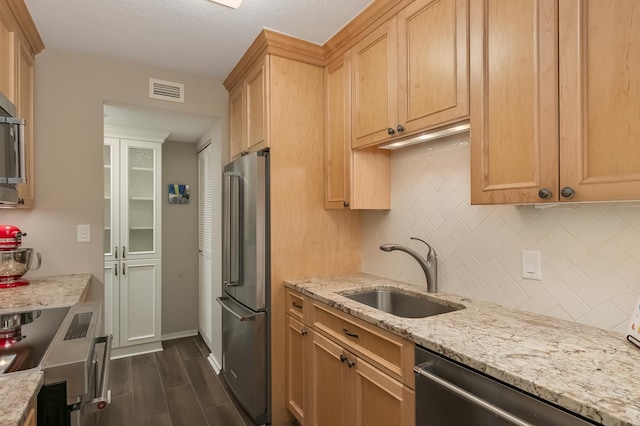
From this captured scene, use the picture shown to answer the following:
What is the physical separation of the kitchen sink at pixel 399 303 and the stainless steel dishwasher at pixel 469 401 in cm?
63

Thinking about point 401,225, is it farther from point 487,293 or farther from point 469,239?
point 487,293

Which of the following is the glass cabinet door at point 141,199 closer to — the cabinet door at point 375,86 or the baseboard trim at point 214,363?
the baseboard trim at point 214,363

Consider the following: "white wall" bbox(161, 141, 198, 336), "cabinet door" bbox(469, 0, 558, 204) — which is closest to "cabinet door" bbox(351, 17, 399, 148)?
"cabinet door" bbox(469, 0, 558, 204)

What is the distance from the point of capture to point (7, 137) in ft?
4.49

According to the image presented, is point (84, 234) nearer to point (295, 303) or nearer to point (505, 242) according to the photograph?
Result: point (295, 303)

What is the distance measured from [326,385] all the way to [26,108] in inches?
96.6

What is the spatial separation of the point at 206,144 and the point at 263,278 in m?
1.93

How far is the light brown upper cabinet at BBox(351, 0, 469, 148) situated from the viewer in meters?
1.43

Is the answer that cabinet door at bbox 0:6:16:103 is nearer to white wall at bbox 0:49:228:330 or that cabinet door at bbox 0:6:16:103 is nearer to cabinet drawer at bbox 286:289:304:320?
white wall at bbox 0:49:228:330

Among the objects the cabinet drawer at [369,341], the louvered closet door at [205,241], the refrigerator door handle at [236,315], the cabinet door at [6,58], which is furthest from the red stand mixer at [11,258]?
the cabinet drawer at [369,341]

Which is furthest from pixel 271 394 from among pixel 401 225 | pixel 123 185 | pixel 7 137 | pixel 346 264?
pixel 123 185

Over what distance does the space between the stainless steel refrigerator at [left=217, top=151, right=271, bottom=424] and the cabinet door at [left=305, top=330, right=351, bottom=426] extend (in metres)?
0.40

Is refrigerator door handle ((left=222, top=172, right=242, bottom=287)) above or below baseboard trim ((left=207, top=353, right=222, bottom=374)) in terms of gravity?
above

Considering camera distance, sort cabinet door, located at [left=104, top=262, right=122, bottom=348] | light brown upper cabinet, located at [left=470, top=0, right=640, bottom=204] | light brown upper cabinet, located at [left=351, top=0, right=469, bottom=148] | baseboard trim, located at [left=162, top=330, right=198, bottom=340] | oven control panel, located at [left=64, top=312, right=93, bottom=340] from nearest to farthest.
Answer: light brown upper cabinet, located at [left=470, top=0, right=640, bottom=204] < oven control panel, located at [left=64, top=312, right=93, bottom=340] < light brown upper cabinet, located at [left=351, top=0, right=469, bottom=148] < cabinet door, located at [left=104, top=262, right=122, bottom=348] < baseboard trim, located at [left=162, top=330, right=198, bottom=340]
